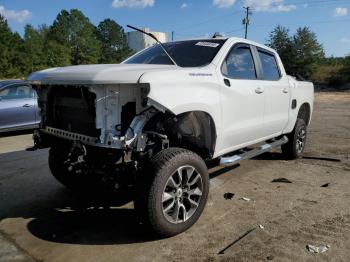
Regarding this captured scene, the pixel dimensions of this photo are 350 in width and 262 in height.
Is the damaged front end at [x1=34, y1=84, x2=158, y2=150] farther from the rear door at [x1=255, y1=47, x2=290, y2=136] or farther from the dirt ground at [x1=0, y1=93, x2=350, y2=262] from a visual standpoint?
the rear door at [x1=255, y1=47, x2=290, y2=136]

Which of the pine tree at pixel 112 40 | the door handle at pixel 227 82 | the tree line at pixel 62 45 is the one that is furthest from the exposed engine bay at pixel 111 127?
the pine tree at pixel 112 40

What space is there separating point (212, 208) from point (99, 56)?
314ft

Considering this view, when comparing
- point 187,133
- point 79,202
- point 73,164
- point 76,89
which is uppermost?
point 76,89

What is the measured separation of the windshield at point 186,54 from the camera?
497 cm

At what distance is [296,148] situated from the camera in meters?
7.38

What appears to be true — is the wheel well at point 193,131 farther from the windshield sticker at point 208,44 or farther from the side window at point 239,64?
the windshield sticker at point 208,44

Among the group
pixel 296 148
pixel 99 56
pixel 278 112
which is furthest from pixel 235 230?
pixel 99 56

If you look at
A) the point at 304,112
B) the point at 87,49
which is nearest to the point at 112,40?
the point at 87,49

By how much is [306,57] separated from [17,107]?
4595 cm

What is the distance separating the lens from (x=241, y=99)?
5.11 m

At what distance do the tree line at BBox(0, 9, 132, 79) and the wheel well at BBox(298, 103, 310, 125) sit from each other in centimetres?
6139

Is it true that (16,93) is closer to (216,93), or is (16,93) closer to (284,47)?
(216,93)

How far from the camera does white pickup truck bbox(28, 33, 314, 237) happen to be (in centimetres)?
386

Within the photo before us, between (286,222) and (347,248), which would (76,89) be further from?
(347,248)
